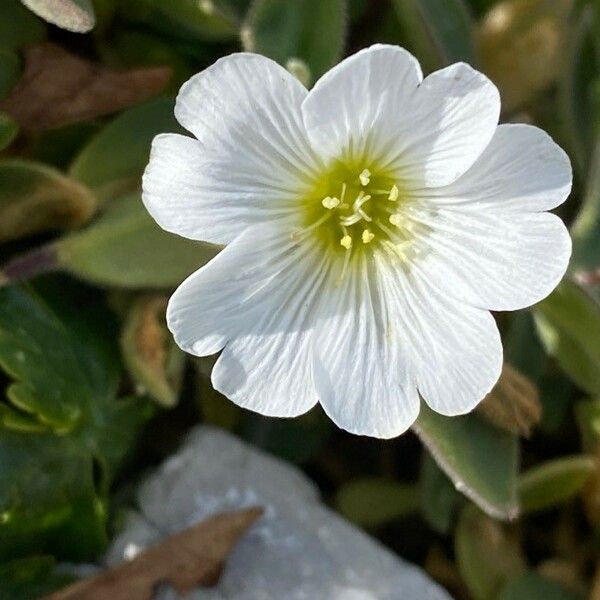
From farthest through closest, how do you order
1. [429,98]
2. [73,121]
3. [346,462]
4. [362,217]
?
[346,462] → [73,121] → [362,217] → [429,98]

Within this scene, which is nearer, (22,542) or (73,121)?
(22,542)

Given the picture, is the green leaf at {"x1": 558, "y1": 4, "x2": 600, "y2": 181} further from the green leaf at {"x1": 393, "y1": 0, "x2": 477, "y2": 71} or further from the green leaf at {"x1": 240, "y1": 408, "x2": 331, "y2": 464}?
the green leaf at {"x1": 240, "y1": 408, "x2": 331, "y2": 464}

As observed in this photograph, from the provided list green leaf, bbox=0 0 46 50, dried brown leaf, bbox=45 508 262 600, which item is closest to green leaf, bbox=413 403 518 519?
dried brown leaf, bbox=45 508 262 600

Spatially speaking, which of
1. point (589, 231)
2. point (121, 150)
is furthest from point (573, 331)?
point (121, 150)

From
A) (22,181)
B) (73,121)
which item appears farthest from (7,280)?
(73,121)

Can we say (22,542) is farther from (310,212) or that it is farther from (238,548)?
(310,212)

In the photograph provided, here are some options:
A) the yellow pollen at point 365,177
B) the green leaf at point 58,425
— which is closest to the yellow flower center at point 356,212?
the yellow pollen at point 365,177
